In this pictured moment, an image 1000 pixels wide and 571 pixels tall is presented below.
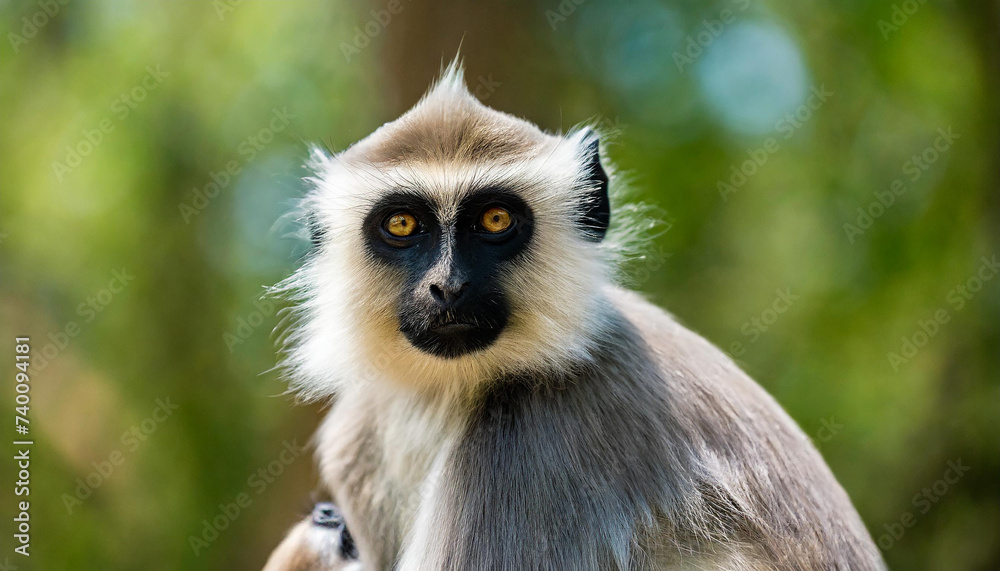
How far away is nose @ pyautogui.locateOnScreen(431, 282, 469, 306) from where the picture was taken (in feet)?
9.92

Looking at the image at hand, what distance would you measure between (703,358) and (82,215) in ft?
24.4

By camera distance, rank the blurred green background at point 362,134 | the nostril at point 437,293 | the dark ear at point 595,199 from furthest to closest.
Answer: the blurred green background at point 362,134, the dark ear at point 595,199, the nostril at point 437,293

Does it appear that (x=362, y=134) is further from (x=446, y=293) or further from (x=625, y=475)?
(x=625, y=475)

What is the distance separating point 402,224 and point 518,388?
801mm

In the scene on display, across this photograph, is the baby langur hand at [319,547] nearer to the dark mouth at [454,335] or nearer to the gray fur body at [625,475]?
the gray fur body at [625,475]

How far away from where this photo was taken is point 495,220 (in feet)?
11.0

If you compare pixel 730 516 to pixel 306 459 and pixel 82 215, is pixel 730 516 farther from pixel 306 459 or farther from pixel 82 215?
pixel 82 215

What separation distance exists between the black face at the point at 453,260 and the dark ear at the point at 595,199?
1.17 ft

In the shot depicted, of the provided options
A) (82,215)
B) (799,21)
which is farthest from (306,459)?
(799,21)

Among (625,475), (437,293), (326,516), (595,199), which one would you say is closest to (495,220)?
(437,293)

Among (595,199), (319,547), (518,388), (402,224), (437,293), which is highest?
(595,199)

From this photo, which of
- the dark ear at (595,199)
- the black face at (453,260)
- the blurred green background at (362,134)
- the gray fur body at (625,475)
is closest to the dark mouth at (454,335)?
the black face at (453,260)

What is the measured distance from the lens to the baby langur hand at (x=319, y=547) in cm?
377

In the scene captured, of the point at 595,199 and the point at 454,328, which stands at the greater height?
the point at 595,199
